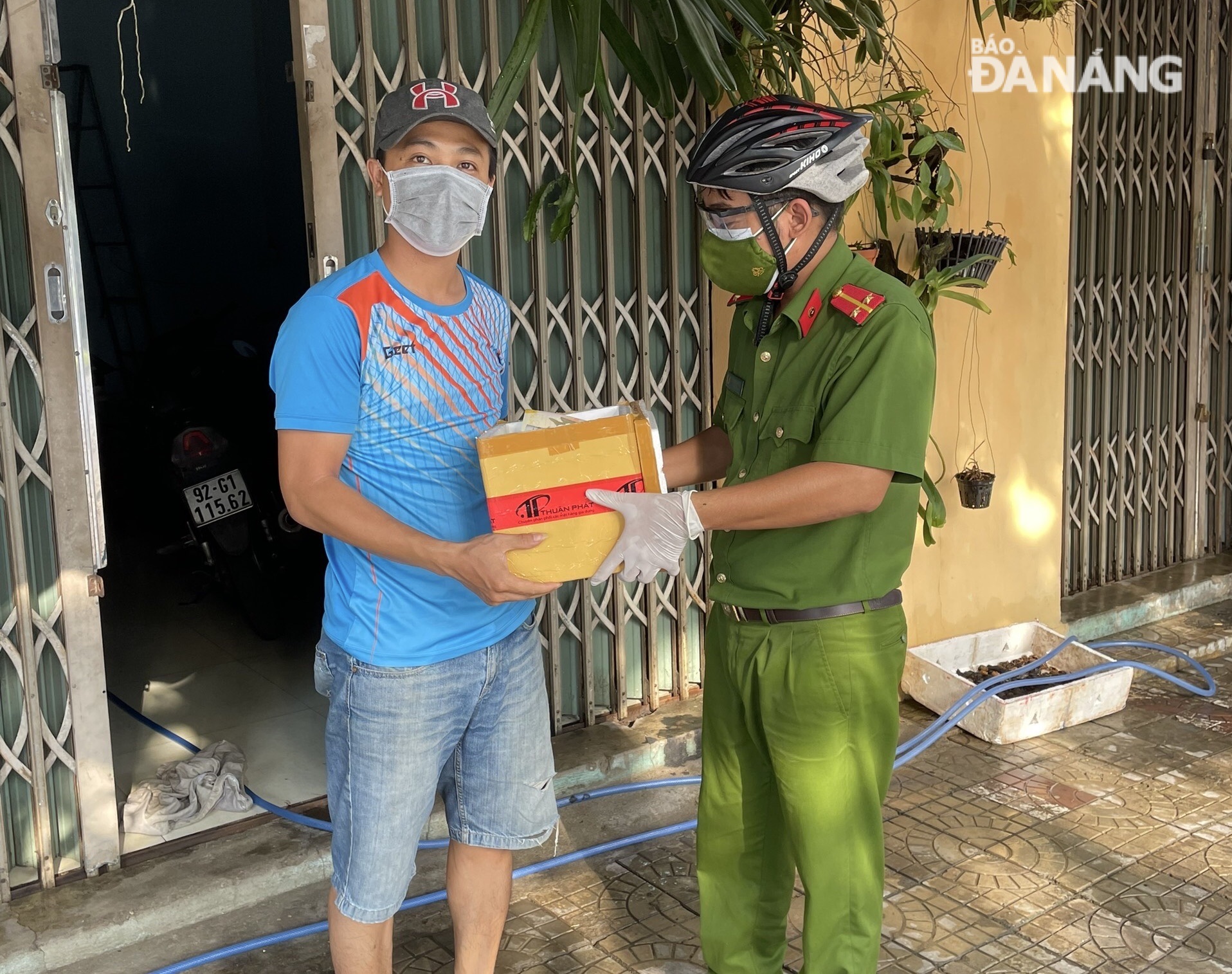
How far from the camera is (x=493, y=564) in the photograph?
6.16ft

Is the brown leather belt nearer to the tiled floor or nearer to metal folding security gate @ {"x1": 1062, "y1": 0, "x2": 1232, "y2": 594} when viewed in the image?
the tiled floor

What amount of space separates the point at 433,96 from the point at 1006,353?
9.61 ft

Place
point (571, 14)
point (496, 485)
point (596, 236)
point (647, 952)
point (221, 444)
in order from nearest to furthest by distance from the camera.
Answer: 1. point (496, 485)
2. point (571, 14)
3. point (647, 952)
4. point (596, 236)
5. point (221, 444)

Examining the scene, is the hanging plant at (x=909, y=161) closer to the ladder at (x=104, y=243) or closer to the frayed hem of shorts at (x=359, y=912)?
the frayed hem of shorts at (x=359, y=912)

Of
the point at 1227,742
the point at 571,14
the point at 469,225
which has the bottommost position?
the point at 1227,742

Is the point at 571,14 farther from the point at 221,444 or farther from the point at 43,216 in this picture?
the point at 221,444

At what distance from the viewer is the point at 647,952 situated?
2.64 m

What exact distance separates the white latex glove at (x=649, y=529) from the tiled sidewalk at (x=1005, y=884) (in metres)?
1.11

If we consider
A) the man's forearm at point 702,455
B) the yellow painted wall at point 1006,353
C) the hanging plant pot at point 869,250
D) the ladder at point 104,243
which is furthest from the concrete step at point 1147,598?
the ladder at point 104,243

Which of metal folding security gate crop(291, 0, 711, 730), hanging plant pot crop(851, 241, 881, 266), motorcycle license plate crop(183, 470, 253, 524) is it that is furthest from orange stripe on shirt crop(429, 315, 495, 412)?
motorcycle license plate crop(183, 470, 253, 524)

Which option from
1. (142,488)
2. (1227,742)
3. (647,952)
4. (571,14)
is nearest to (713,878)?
(647,952)

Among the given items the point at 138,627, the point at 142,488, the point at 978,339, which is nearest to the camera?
the point at 978,339

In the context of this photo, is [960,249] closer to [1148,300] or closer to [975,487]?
[975,487]

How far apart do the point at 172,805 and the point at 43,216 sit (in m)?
1.51
